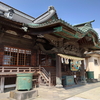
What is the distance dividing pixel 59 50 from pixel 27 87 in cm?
435

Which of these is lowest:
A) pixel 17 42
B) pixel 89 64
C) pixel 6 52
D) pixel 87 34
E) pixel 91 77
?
pixel 91 77

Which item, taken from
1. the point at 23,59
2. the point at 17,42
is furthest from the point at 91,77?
the point at 17,42

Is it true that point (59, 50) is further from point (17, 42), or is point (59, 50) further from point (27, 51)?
point (17, 42)

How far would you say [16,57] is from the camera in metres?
9.46

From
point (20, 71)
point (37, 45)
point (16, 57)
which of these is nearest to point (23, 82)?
point (20, 71)

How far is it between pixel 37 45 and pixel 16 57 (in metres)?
2.29

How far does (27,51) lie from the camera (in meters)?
10.1

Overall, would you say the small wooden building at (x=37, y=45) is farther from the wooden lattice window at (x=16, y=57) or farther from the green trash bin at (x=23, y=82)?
the green trash bin at (x=23, y=82)

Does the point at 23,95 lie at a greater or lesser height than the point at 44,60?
lesser

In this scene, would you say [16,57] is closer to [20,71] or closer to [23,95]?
[20,71]

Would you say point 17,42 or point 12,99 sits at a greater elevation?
point 17,42

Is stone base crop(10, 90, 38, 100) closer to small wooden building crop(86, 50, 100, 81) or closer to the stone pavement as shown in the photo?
the stone pavement

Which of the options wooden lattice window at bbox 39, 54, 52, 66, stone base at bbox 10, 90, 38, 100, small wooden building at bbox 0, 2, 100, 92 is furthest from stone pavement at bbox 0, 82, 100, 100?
wooden lattice window at bbox 39, 54, 52, 66

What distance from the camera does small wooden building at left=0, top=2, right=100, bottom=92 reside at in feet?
25.0
